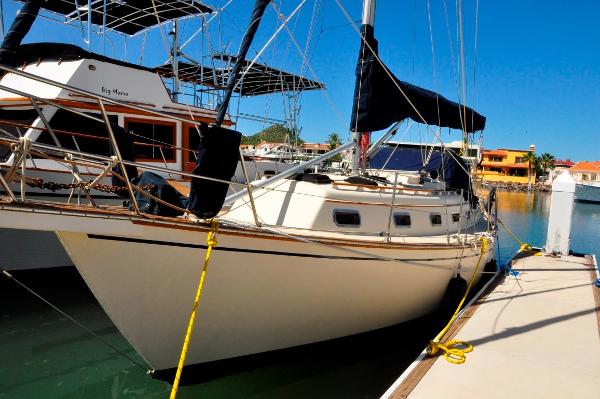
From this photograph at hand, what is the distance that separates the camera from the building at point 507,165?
67.5 metres

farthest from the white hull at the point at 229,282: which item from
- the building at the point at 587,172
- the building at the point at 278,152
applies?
the building at the point at 587,172

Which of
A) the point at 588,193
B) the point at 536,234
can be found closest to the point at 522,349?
the point at 536,234

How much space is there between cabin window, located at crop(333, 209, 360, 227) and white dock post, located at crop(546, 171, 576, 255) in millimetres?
5731

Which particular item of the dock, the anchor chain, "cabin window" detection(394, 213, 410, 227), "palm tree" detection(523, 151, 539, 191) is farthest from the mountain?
"palm tree" detection(523, 151, 539, 191)

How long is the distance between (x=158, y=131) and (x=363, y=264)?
6.42 meters

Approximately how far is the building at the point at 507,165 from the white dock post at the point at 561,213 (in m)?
62.7

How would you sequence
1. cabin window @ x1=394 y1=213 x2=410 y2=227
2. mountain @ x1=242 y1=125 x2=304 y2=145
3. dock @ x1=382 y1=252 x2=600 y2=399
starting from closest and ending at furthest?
dock @ x1=382 y1=252 x2=600 y2=399 < cabin window @ x1=394 y1=213 x2=410 y2=227 < mountain @ x1=242 y1=125 x2=304 y2=145

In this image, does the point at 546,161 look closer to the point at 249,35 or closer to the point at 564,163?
the point at 564,163

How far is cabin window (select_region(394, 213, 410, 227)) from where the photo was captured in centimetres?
583

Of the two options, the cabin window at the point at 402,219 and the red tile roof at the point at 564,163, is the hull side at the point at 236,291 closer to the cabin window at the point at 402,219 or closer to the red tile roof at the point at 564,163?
the cabin window at the point at 402,219

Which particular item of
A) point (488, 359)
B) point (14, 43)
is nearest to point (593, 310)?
point (488, 359)

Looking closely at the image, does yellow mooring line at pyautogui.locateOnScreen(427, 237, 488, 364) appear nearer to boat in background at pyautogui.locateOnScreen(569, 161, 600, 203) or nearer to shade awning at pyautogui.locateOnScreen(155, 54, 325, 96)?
shade awning at pyautogui.locateOnScreen(155, 54, 325, 96)

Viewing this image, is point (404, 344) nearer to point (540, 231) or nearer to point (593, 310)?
point (593, 310)

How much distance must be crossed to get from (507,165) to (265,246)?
74.0 m
